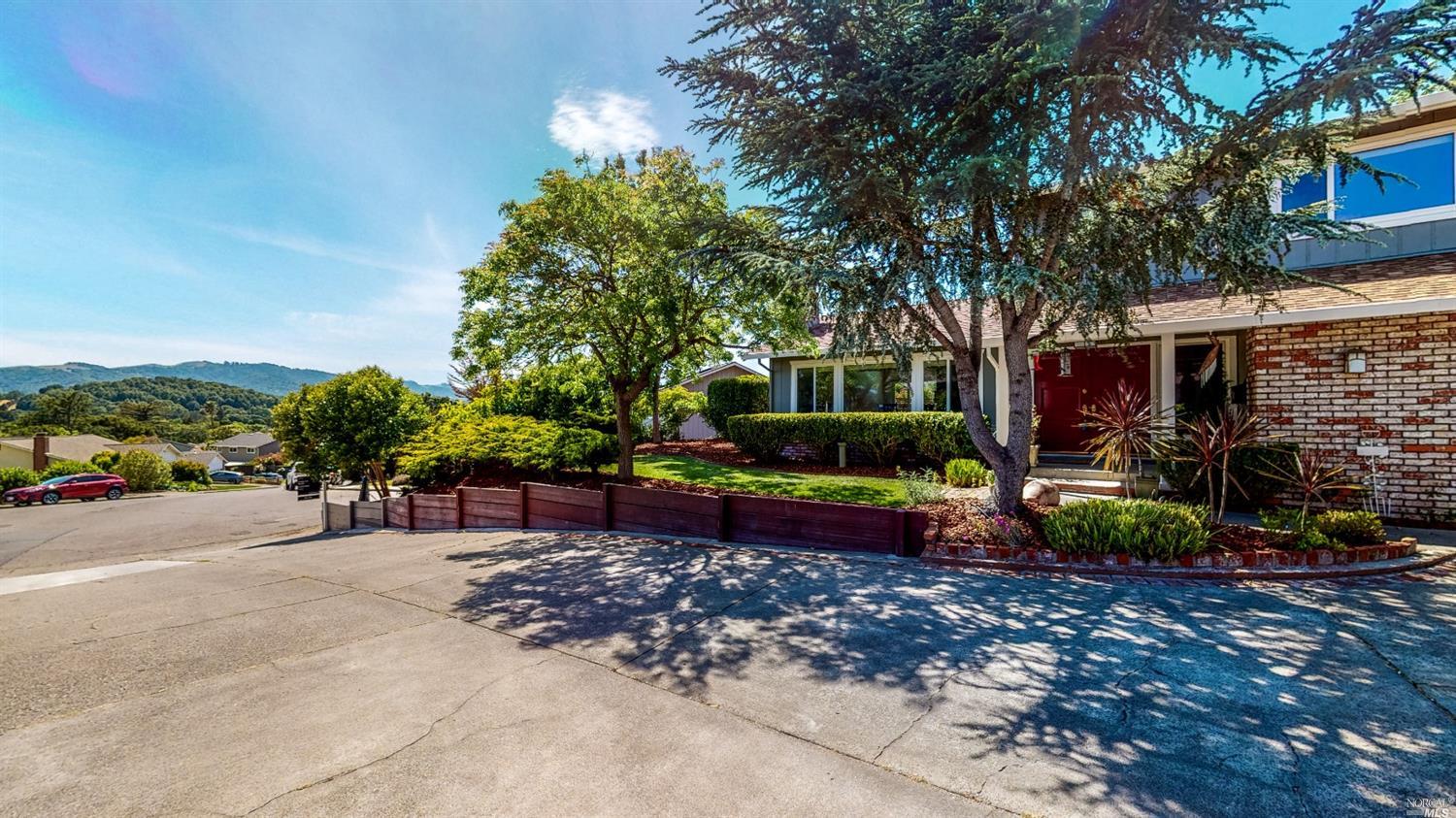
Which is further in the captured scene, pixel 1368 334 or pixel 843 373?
pixel 843 373

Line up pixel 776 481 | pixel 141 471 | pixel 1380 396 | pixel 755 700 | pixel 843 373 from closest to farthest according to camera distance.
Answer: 1. pixel 755 700
2. pixel 1380 396
3. pixel 776 481
4. pixel 843 373
5. pixel 141 471

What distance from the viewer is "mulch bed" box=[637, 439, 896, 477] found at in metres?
12.2

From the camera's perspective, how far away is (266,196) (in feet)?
43.1

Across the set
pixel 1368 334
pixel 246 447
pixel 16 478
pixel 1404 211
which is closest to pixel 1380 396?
pixel 1368 334

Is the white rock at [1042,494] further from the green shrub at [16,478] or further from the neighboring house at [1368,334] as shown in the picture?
the green shrub at [16,478]

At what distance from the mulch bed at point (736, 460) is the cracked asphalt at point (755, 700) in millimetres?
6623

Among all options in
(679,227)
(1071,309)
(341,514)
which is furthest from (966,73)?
(341,514)

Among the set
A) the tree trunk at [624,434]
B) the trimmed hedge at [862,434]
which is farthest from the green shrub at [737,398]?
the tree trunk at [624,434]

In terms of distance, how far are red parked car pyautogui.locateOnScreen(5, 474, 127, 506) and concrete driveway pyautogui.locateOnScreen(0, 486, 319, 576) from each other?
0.67 meters

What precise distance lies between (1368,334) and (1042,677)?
8260mm

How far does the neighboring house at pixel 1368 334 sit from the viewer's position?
724 centimetres

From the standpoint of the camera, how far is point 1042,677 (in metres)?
3.47

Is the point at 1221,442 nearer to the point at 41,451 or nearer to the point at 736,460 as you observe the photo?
the point at 736,460

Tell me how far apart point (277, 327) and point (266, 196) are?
11921mm
